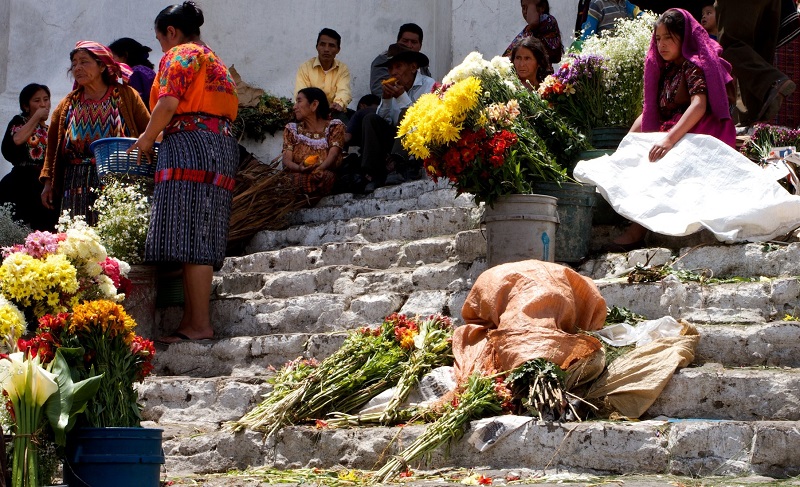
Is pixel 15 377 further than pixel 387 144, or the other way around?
pixel 387 144

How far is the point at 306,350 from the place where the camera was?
728cm

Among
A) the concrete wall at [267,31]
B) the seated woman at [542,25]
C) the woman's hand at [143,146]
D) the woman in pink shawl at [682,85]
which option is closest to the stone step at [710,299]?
the woman in pink shawl at [682,85]

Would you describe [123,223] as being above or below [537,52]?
below

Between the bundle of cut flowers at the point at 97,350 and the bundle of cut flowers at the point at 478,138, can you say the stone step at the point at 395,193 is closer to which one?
the bundle of cut flowers at the point at 478,138

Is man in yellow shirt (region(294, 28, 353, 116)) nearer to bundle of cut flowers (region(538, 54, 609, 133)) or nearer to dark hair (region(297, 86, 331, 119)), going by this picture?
dark hair (region(297, 86, 331, 119))

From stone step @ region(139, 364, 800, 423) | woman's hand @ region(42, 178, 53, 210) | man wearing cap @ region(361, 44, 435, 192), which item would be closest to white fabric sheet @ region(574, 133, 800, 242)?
stone step @ region(139, 364, 800, 423)

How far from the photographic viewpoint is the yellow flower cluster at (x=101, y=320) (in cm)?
524

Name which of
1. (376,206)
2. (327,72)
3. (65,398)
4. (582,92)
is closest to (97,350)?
(65,398)

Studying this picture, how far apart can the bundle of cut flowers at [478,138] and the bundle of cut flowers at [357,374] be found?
3.79 feet

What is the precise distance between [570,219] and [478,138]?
79 cm

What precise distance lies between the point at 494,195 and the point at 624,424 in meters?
2.30

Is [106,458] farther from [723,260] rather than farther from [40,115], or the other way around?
[40,115]

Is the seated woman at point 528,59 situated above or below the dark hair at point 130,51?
below

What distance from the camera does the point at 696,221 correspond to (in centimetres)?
712
